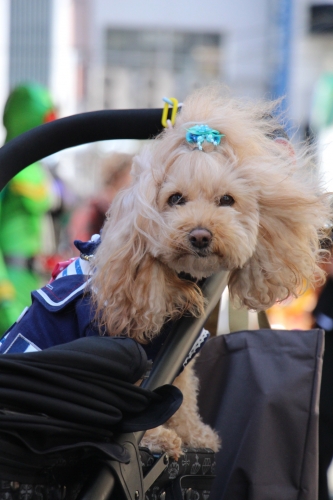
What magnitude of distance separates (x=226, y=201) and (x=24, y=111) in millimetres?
2584

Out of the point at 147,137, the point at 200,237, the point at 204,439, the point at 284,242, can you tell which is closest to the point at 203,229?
the point at 200,237

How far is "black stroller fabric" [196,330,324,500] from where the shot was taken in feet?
5.75

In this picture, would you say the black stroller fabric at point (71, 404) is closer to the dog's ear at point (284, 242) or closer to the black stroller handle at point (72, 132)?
the dog's ear at point (284, 242)

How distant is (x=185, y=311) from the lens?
1570 mm

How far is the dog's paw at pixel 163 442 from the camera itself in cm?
160

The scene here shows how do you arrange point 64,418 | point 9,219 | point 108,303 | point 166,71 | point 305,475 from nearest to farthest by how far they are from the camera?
point 64,418 → point 108,303 → point 305,475 → point 9,219 → point 166,71

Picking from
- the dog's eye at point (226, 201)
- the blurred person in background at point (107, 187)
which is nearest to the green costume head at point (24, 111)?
the blurred person in background at point (107, 187)

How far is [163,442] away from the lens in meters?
1.65

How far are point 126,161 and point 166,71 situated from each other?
13.4 m

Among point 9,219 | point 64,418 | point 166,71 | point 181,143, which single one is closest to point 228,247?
point 181,143

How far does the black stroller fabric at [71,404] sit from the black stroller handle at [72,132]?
637 millimetres

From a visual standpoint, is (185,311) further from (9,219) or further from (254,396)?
(9,219)

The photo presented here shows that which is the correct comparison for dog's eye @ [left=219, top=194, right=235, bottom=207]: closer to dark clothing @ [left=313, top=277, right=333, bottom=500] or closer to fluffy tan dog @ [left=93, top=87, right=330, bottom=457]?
fluffy tan dog @ [left=93, top=87, right=330, bottom=457]

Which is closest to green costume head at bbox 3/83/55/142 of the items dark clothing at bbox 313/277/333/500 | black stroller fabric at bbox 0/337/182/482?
dark clothing at bbox 313/277/333/500
